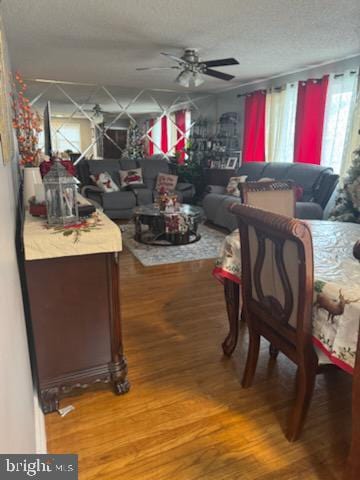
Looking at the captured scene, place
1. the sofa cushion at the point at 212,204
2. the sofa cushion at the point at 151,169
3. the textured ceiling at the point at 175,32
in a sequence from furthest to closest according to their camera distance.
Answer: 1. the sofa cushion at the point at 151,169
2. the sofa cushion at the point at 212,204
3. the textured ceiling at the point at 175,32

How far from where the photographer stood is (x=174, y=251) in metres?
4.20

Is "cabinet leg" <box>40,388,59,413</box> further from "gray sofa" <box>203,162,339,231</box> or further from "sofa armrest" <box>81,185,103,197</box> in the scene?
"sofa armrest" <box>81,185,103,197</box>

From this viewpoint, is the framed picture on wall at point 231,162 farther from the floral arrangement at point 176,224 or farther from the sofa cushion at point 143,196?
the floral arrangement at point 176,224

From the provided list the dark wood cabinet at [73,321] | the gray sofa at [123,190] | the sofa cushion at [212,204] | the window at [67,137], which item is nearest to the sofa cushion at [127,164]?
the gray sofa at [123,190]

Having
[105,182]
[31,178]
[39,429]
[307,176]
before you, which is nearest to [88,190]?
[105,182]

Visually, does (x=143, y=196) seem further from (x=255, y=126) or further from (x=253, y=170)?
(x=255, y=126)

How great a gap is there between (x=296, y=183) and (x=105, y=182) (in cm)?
329

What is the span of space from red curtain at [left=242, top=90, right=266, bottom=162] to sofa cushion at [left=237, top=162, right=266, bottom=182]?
425 mm

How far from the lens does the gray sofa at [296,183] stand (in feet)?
14.3

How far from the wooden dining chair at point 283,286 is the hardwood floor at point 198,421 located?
146 mm

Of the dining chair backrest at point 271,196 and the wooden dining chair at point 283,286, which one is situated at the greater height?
the dining chair backrest at point 271,196

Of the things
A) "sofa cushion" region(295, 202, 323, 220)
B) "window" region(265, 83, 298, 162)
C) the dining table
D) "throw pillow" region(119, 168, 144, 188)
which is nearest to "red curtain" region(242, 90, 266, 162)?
"window" region(265, 83, 298, 162)

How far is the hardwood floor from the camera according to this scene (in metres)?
1.41

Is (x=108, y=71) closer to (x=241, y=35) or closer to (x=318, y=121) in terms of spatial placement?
(x=241, y=35)
